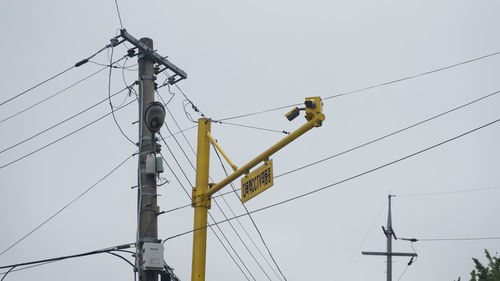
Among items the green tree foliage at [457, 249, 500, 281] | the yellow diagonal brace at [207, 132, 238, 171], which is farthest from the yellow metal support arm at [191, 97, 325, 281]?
the green tree foliage at [457, 249, 500, 281]

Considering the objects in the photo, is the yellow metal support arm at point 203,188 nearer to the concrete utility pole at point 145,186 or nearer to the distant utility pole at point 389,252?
the concrete utility pole at point 145,186

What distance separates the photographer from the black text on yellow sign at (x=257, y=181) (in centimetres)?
1339

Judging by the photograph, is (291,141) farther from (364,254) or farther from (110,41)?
(364,254)

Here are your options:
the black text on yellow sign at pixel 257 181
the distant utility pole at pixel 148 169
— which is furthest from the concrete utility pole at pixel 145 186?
the black text on yellow sign at pixel 257 181

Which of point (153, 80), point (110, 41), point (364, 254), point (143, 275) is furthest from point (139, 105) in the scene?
point (364, 254)

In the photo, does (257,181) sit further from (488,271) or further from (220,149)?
(488,271)

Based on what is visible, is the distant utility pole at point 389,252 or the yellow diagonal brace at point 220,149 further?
the distant utility pole at point 389,252

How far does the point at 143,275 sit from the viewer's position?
14.3 m

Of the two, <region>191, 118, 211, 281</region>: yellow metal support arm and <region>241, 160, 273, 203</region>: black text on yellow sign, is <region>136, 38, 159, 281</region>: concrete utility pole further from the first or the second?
<region>241, 160, 273, 203</region>: black text on yellow sign

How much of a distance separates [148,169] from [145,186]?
345 mm

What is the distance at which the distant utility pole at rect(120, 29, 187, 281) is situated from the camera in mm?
14289

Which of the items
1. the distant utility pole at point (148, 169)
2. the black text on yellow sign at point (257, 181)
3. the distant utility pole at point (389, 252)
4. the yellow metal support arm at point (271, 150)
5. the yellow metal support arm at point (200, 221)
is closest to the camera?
the yellow metal support arm at point (271, 150)

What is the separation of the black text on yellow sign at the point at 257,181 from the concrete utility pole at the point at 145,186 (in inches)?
76.6

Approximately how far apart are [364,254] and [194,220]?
1436 cm
